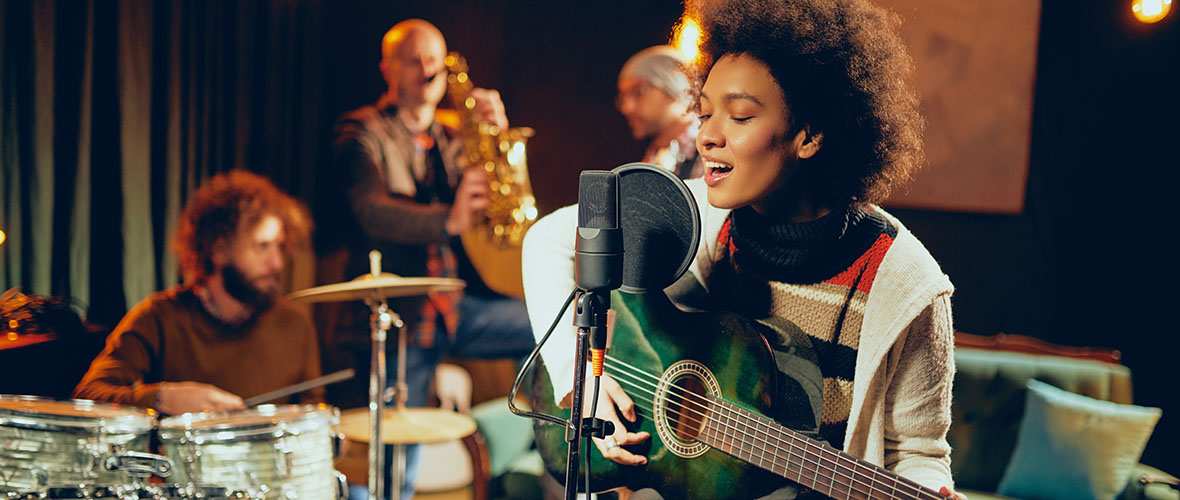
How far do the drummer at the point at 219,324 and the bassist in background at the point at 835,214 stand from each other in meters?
2.12

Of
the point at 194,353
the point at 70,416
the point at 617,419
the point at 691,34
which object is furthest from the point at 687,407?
the point at 194,353

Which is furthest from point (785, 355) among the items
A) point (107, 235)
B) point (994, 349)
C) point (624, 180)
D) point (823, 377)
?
point (107, 235)

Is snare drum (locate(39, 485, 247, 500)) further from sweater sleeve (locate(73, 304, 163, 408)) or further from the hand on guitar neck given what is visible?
the hand on guitar neck

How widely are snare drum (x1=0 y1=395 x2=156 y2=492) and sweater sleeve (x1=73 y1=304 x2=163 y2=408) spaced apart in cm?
53

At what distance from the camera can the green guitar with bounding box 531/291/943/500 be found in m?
1.53

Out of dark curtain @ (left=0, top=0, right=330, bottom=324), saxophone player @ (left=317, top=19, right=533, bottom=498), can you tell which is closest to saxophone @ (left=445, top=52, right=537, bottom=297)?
saxophone player @ (left=317, top=19, right=533, bottom=498)

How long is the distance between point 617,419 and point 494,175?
241 cm

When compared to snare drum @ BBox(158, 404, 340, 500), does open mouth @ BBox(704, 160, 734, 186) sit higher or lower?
higher

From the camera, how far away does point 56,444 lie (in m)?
2.31

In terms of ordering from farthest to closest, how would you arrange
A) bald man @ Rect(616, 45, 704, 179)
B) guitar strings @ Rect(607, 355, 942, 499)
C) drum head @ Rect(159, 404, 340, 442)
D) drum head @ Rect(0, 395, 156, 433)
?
bald man @ Rect(616, 45, 704, 179), drum head @ Rect(159, 404, 340, 442), drum head @ Rect(0, 395, 156, 433), guitar strings @ Rect(607, 355, 942, 499)

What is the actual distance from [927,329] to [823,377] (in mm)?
211

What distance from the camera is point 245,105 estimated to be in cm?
378

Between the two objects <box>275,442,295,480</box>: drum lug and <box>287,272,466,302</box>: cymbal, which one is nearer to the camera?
<box>275,442,295,480</box>: drum lug

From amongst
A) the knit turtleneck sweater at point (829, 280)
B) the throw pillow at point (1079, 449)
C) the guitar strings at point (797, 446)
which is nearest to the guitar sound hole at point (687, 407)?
the guitar strings at point (797, 446)
